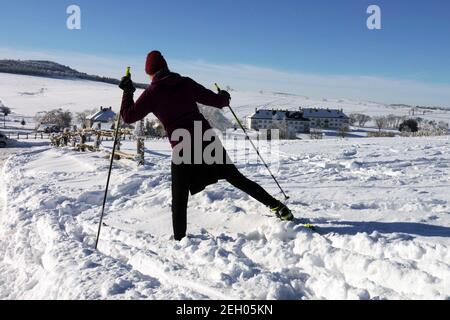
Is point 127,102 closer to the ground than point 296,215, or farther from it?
farther from it

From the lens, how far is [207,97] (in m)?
4.66

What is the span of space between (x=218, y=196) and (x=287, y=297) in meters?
3.48

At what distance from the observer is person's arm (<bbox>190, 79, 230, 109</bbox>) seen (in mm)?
4562

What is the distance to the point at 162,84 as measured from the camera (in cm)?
434

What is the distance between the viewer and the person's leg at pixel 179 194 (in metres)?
4.52

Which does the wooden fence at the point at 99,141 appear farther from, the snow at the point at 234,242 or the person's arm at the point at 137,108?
the person's arm at the point at 137,108

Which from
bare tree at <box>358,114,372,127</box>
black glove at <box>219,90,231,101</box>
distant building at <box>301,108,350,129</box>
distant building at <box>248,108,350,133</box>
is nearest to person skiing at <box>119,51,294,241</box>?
black glove at <box>219,90,231,101</box>

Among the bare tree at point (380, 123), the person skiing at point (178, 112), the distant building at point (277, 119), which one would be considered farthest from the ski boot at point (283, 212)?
the bare tree at point (380, 123)

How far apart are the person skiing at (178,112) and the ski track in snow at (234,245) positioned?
0.54m

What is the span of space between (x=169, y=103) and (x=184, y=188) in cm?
91

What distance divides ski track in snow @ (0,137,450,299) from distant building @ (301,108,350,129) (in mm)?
118709

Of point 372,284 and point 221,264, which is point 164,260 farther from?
point 372,284
